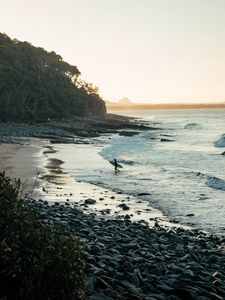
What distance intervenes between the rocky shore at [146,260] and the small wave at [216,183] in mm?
8361

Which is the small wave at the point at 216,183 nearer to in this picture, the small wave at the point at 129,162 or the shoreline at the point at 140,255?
the shoreline at the point at 140,255

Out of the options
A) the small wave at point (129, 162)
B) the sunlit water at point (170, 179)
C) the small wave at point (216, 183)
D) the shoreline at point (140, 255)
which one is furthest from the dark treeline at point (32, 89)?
the shoreline at point (140, 255)

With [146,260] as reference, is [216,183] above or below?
below

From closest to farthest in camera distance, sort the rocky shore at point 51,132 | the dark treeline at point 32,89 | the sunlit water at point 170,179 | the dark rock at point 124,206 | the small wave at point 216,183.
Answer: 1. the dark rock at point 124,206
2. the sunlit water at point 170,179
3. the small wave at point 216,183
4. the rocky shore at point 51,132
5. the dark treeline at point 32,89

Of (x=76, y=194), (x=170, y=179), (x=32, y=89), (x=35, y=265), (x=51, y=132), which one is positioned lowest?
(x=51, y=132)

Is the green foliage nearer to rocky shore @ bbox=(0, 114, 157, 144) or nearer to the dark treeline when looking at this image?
rocky shore @ bbox=(0, 114, 157, 144)

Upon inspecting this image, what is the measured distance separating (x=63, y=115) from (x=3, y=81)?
1919 centimetres

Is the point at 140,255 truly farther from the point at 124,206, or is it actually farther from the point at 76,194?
the point at 76,194

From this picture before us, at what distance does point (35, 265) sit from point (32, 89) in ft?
237

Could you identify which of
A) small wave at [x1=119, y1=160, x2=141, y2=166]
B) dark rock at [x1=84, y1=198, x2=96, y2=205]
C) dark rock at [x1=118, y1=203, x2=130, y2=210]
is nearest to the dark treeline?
small wave at [x1=119, y1=160, x2=141, y2=166]

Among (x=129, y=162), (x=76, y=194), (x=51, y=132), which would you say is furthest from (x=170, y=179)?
(x=51, y=132)

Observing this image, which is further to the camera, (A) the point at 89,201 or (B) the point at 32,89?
(B) the point at 32,89

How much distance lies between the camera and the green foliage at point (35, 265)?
4.84 m

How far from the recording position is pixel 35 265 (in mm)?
4801
